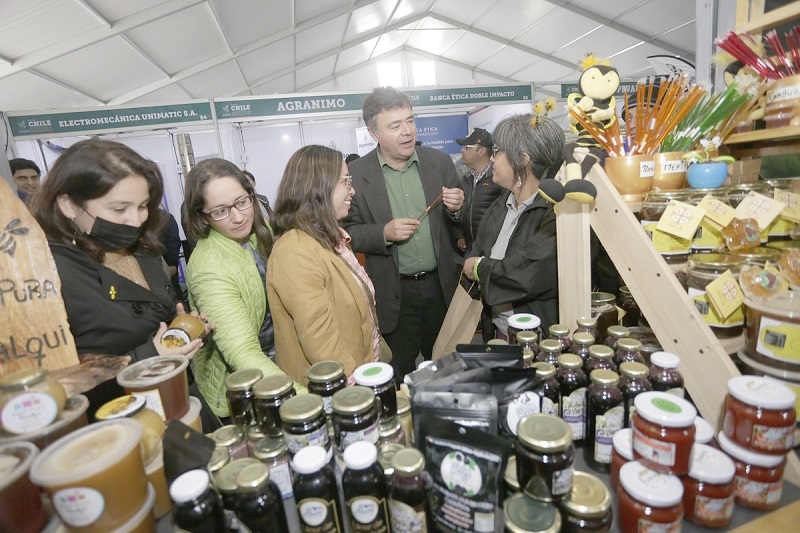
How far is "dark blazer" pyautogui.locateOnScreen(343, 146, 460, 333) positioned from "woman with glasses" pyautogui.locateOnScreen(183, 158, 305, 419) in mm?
730

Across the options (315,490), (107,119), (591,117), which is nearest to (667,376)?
(315,490)

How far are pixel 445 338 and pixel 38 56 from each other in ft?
17.9

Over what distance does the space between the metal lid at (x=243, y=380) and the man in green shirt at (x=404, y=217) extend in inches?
50.9

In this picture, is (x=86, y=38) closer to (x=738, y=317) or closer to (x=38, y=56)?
(x=38, y=56)

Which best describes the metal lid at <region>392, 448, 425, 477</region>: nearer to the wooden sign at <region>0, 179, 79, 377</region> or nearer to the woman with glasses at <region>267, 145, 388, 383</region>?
the woman with glasses at <region>267, 145, 388, 383</region>

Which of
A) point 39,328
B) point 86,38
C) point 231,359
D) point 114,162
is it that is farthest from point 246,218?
point 86,38

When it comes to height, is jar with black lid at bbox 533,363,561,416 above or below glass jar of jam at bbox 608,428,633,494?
above

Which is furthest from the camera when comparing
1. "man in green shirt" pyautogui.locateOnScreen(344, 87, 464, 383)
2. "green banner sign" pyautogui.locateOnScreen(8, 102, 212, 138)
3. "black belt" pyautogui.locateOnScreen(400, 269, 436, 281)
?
"green banner sign" pyautogui.locateOnScreen(8, 102, 212, 138)

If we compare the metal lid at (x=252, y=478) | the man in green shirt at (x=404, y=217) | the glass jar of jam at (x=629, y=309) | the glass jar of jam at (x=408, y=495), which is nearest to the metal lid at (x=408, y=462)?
the glass jar of jam at (x=408, y=495)

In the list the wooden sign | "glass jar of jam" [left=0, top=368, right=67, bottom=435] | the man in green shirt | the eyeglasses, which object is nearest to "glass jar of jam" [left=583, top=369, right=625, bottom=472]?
"glass jar of jam" [left=0, top=368, right=67, bottom=435]

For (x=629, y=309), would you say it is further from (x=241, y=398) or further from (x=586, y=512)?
(x=241, y=398)

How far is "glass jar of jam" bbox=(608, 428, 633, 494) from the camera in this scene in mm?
730

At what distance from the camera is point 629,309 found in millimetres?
1415

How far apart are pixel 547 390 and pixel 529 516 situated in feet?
1.00
